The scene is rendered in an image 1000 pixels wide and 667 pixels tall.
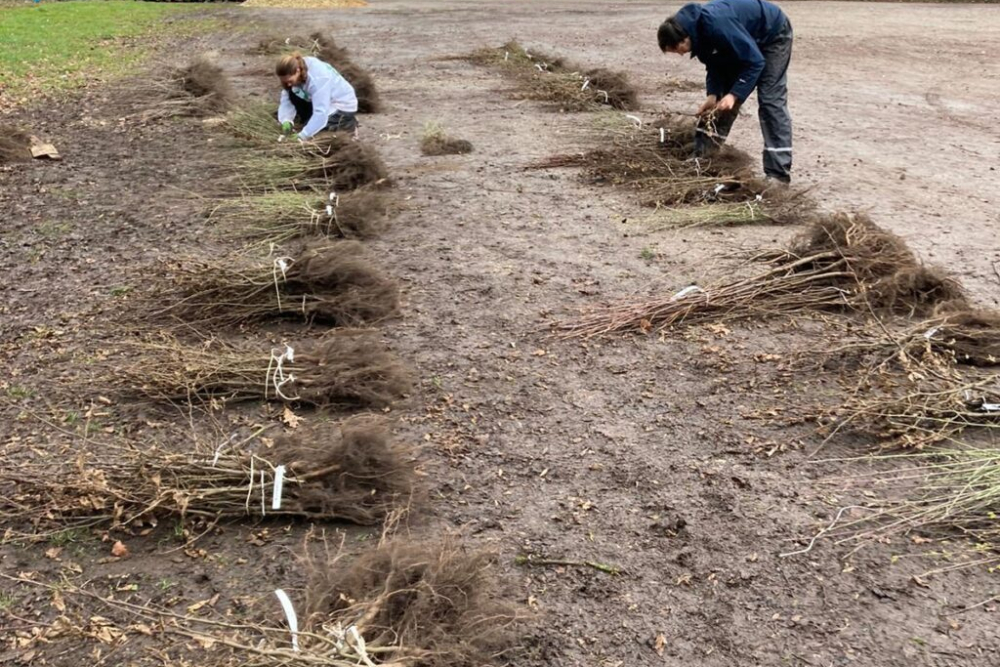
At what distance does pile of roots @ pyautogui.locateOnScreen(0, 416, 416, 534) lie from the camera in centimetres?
267

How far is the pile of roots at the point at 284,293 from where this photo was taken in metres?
4.07

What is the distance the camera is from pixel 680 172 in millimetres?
6008

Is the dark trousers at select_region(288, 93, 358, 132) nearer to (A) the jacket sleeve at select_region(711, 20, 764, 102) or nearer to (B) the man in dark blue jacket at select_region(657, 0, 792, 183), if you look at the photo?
(B) the man in dark blue jacket at select_region(657, 0, 792, 183)

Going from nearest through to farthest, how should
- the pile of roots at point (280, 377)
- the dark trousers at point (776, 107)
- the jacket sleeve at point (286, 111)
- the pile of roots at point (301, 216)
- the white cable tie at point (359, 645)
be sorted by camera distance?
the white cable tie at point (359, 645), the pile of roots at point (280, 377), the pile of roots at point (301, 216), the dark trousers at point (776, 107), the jacket sleeve at point (286, 111)

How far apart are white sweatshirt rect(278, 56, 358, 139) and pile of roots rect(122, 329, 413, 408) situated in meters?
3.53

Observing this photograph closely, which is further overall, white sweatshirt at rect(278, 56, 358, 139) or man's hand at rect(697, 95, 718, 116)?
white sweatshirt at rect(278, 56, 358, 139)

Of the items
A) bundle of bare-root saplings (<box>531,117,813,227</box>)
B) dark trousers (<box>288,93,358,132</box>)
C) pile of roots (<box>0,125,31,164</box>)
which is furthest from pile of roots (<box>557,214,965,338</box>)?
pile of roots (<box>0,125,31,164</box>)

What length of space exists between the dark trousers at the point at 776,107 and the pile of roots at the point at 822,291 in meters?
Result: 1.76

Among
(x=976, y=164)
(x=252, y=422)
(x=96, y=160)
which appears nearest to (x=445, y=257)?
(x=252, y=422)

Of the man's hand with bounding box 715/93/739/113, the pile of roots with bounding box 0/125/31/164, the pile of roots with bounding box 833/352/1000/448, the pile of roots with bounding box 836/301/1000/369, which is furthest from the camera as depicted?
the pile of roots with bounding box 0/125/31/164

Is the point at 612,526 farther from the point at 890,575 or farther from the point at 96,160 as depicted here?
the point at 96,160

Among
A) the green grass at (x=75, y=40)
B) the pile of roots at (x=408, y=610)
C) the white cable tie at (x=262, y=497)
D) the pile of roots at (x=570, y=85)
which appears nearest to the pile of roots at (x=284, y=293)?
the white cable tie at (x=262, y=497)

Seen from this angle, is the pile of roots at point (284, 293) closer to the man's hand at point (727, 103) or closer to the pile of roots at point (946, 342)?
the pile of roots at point (946, 342)

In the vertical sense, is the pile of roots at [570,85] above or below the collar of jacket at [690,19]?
below
